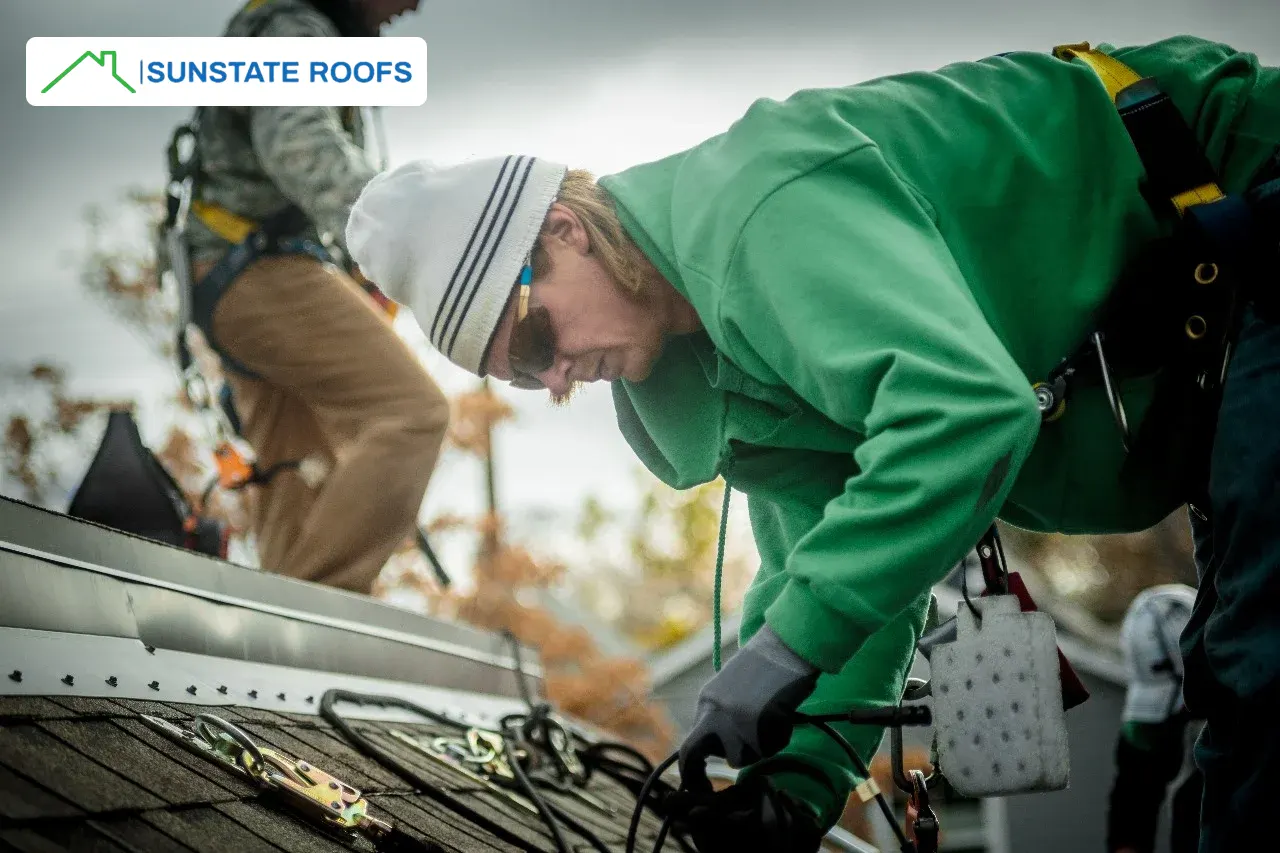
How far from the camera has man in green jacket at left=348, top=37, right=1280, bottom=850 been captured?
4.77 ft

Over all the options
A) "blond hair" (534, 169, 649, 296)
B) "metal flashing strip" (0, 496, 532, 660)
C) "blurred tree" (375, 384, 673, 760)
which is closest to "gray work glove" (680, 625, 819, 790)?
"blond hair" (534, 169, 649, 296)

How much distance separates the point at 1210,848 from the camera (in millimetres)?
1471

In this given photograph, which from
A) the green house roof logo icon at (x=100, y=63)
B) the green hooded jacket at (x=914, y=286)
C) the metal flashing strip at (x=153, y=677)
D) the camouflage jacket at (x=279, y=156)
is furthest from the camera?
the green house roof logo icon at (x=100, y=63)

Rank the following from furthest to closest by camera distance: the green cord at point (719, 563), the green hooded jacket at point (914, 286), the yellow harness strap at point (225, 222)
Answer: the yellow harness strap at point (225, 222) → the green cord at point (719, 563) → the green hooded jacket at point (914, 286)

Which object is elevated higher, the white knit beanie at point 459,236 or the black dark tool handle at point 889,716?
the white knit beanie at point 459,236

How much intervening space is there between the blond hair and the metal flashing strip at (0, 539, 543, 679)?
0.89m

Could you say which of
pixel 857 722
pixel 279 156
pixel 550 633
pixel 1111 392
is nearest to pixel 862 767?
pixel 857 722

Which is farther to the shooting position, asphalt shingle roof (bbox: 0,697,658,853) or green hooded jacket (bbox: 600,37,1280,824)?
green hooded jacket (bbox: 600,37,1280,824)

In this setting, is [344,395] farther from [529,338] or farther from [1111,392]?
[1111,392]

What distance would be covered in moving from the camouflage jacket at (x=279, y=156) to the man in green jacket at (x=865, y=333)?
5.08ft

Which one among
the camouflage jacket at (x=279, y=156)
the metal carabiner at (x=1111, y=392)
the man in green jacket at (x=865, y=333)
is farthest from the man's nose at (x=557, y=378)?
the camouflage jacket at (x=279, y=156)

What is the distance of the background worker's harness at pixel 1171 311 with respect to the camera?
1.67 m

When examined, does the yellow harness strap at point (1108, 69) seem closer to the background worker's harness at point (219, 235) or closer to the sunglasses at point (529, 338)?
the sunglasses at point (529, 338)

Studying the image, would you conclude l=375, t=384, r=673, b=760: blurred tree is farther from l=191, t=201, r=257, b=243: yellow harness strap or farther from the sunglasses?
the sunglasses
